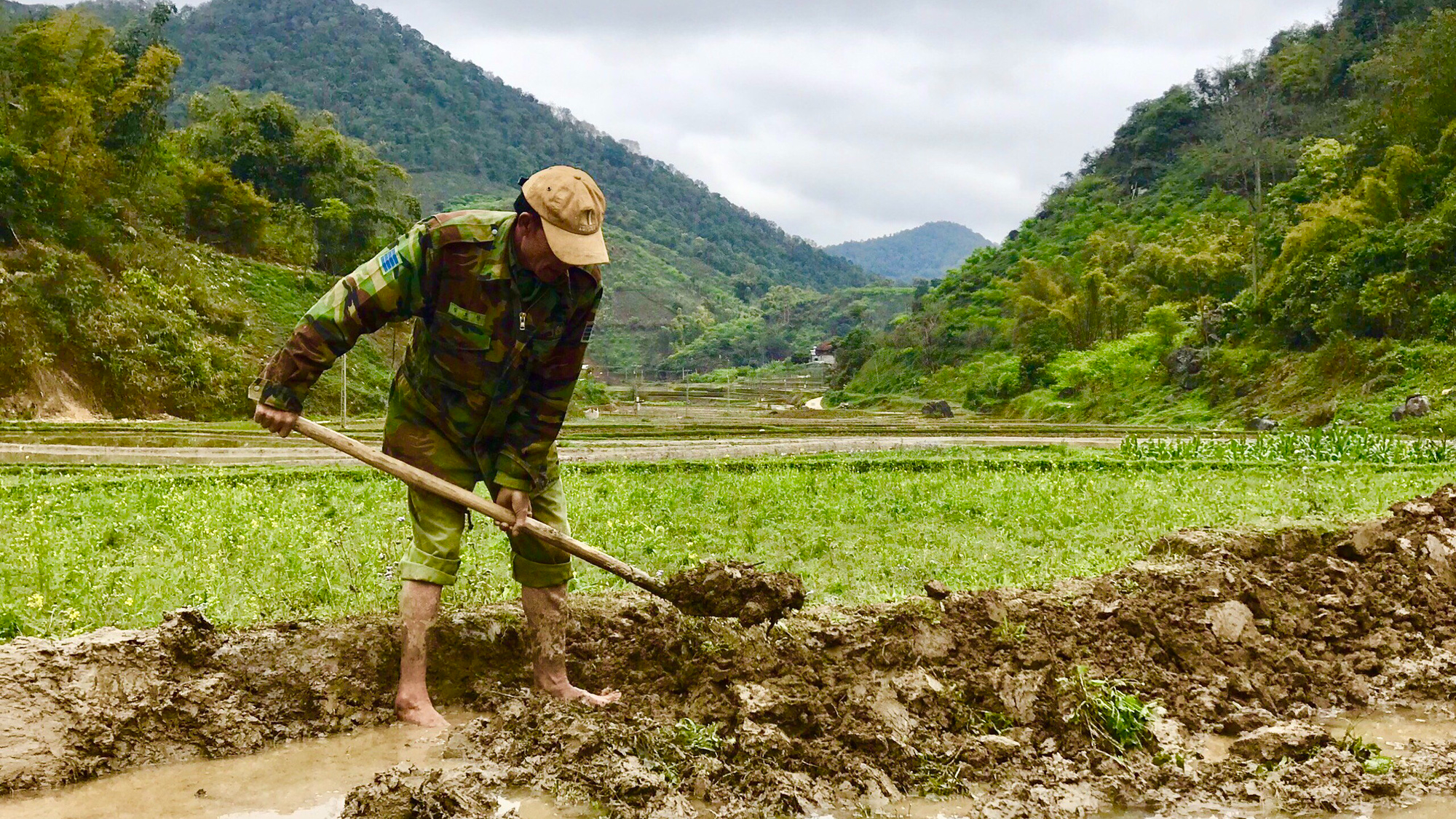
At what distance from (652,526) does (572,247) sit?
4.63 m

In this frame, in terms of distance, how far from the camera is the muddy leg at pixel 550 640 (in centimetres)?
413

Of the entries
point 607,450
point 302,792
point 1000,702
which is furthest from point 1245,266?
point 302,792

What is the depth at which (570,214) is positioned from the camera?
12.0 ft

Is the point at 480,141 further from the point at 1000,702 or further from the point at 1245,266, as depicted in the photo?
the point at 1000,702

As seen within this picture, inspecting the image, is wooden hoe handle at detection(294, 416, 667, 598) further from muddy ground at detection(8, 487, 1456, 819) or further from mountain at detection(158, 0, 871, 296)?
mountain at detection(158, 0, 871, 296)

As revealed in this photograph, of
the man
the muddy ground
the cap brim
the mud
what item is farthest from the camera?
the mud

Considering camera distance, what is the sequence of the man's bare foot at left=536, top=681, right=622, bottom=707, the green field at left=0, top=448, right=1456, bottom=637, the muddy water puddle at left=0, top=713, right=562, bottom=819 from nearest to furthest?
the muddy water puddle at left=0, top=713, right=562, bottom=819 < the man's bare foot at left=536, top=681, right=622, bottom=707 < the green field at left=0, top=448, right=1456, bottom=637

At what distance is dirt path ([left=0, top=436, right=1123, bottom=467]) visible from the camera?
15648 millimetres

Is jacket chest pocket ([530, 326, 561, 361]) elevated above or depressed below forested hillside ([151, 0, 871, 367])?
below

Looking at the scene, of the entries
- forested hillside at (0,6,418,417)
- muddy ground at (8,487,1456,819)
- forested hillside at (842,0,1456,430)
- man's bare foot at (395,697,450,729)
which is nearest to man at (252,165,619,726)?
man's bare foot at (395,697,450,729)

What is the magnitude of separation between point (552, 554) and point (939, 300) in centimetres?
A: 5585

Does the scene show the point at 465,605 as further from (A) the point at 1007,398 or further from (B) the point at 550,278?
(A) the point at 1007,398

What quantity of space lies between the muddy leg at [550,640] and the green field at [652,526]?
70cm

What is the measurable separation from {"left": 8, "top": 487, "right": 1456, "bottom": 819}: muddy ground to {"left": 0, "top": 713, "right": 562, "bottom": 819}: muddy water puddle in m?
0.09
